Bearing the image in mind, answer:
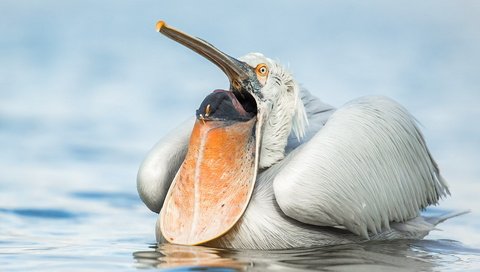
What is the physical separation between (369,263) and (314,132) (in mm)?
1160

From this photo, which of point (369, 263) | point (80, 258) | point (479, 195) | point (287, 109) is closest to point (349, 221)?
point (369, 263)

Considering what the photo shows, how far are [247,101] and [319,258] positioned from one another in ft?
3.66

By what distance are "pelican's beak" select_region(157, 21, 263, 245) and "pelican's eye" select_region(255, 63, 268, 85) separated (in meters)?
0.14

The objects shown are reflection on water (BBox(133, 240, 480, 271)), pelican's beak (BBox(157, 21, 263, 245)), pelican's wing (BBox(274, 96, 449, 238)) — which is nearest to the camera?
reflection on water (BBox(133, 240, 480, 271))

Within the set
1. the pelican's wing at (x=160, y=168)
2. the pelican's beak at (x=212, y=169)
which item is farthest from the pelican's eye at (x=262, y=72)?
the pelican's wing at (x=160, y=168)

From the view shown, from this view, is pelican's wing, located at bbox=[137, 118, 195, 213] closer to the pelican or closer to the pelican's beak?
the pelican

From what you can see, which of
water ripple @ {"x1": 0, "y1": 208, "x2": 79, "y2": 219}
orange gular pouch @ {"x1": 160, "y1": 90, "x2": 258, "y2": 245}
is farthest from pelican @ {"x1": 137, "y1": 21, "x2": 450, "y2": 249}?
water ripple @ {"x1": 0, "y1": 208, "x2": 79, "y2": 219}

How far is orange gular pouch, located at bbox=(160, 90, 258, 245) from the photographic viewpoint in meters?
6.55

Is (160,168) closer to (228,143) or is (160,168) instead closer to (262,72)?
(228,143)

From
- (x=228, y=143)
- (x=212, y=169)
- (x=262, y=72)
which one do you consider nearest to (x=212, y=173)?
(x=212, y=169)

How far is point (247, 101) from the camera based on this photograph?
22.8ft

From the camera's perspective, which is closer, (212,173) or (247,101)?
(212,173)

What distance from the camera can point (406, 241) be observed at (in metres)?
7.01

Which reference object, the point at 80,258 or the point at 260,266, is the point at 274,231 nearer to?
the point at 260,266
